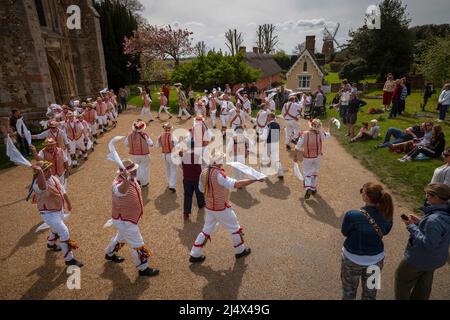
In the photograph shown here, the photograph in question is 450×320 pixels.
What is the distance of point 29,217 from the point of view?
697cm

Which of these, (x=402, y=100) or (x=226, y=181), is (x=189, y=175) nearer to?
(x=226, y=181)

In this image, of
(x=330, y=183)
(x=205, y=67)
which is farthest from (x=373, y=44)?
(x=330, y=183)

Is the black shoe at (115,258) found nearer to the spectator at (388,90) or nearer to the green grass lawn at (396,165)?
the green grass lawn at (396,165)

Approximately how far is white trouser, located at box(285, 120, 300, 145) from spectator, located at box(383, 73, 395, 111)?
8.26m

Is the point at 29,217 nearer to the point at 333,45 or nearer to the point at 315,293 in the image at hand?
the point at 315,293

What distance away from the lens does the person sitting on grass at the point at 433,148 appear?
30.2 ft

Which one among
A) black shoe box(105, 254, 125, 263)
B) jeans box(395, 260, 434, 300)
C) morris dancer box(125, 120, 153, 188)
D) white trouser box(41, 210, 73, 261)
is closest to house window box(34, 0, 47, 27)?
morris dancer box(125, 120, 153, 188)

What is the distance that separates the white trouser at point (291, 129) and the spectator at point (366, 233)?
316 inches

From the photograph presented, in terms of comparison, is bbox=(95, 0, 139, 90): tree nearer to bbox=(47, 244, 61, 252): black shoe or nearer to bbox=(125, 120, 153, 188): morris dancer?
bbox=(125, 120, 153, 188): morris dancer

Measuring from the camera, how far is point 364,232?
3.45m

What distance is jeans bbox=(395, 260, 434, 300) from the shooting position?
3779 mm

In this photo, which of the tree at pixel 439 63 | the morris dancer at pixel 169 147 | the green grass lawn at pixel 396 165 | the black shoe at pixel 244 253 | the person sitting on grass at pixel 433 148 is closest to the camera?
the black shoe at pixel 244 253

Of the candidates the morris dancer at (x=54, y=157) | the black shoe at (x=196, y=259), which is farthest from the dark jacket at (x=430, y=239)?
the morris dancer at (x=54, y=157)

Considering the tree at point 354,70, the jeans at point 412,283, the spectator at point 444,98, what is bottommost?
the jeans at point 412,283
